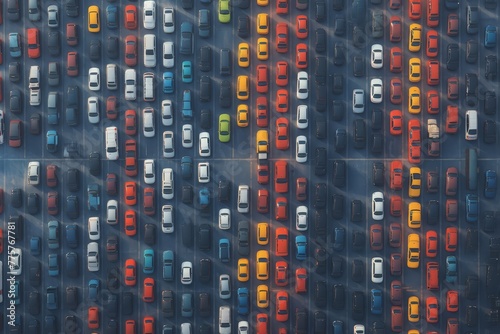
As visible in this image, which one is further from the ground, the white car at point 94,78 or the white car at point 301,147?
the white car at point 94,78

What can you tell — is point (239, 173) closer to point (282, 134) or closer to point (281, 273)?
point (282, 134)

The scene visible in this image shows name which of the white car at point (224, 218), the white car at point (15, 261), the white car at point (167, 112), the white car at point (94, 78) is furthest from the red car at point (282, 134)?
the white car at point (15, 261)

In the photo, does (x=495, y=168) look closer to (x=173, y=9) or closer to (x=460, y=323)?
(x=460, y=323)

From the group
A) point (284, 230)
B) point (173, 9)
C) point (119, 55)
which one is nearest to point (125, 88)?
point (119, 55)

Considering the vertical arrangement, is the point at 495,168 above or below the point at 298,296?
above

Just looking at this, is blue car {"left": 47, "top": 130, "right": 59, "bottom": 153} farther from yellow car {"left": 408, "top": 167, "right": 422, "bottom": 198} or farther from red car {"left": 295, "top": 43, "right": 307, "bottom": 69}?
yellow car {"left": 408, "top": 167, "right": 422, "bottom": 198}

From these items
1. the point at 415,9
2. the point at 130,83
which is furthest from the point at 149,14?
the point at 415,9

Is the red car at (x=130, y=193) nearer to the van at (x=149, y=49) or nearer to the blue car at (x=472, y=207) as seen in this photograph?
the van at (x=149, y=49)
